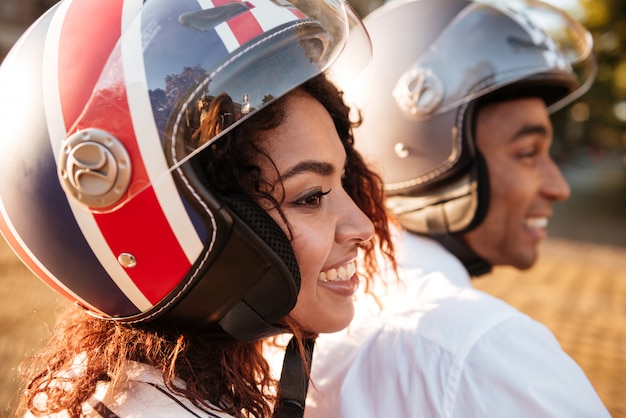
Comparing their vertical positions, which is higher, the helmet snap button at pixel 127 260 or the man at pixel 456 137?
the helmet snap button at pixel 127 260

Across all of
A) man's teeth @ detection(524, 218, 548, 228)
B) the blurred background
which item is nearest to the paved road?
the blurred background

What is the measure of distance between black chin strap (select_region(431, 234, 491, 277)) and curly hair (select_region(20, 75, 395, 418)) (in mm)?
1170

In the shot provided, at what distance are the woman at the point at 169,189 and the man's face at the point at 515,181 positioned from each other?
131 cm

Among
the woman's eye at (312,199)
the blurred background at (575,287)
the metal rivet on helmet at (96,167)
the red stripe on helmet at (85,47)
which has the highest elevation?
the red stripe on helmet at (85,47)

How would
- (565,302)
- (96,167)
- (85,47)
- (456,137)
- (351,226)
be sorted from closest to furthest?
(96,167), (85,47), (351,226), (456,137), (565,302)

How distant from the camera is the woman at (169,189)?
134 centimetres

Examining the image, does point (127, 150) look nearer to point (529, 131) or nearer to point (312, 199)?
point (312, 199)

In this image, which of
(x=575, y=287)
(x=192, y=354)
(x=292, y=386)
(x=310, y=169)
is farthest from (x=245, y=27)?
(x=575, y=287)

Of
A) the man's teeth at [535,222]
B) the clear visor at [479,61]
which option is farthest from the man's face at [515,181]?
the clear visor at [479,61]

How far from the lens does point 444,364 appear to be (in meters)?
1.65

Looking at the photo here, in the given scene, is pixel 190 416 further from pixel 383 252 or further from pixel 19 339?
pixel 19 339

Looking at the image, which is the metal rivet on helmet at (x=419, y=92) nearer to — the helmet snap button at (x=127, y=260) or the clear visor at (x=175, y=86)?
the clear visor at (x=175, y=86)

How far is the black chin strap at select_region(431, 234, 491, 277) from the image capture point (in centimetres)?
264

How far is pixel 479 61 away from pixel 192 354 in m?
1.95
